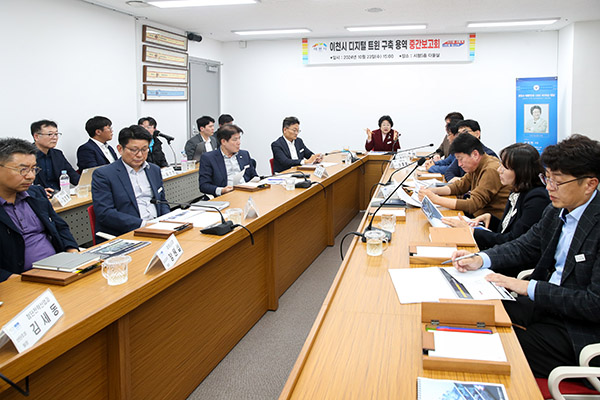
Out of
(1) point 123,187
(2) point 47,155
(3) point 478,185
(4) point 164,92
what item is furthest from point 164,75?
(3) point 478,185

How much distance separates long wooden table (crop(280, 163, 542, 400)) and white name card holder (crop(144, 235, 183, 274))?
0.67 m

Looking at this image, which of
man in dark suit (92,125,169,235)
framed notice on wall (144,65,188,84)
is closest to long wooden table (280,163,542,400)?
man in dark suit (92,125,169,235)

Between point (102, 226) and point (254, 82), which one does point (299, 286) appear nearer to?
point (102, 226)

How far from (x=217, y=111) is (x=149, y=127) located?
9.48 ft

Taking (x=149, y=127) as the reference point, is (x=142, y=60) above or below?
above

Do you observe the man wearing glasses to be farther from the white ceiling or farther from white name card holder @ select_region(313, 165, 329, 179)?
white name card holder @ select_region(313, 165, 329, 179)

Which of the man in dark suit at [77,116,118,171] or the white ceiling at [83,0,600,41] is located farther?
the white ceiling at [83,0,600,41]

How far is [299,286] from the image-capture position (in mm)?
3596

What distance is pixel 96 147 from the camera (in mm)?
4906

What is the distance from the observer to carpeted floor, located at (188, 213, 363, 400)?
2.24m

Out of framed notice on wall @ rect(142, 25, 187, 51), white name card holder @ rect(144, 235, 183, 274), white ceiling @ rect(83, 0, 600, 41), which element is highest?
white ceiling @ rect(83, 0, 600, 41)

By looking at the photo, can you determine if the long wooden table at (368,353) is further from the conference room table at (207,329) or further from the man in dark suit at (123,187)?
the man in dark suit at (123,187)

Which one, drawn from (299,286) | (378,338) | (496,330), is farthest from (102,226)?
(496,330)

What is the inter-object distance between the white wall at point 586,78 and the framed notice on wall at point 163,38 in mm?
5864
